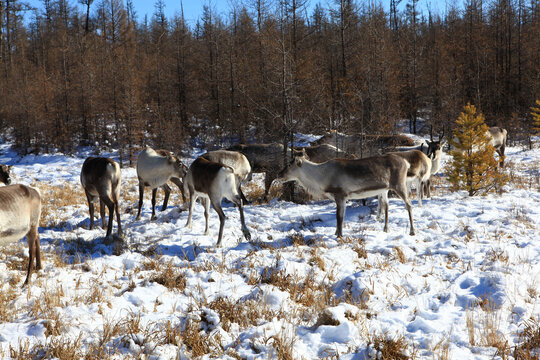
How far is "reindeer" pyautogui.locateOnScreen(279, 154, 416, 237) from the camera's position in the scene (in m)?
8.53

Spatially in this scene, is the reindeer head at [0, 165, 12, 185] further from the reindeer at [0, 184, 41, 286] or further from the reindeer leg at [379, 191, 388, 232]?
the reindeer leg at [379, 191, 388, 232]

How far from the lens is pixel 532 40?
1503 inches

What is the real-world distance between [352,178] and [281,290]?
390cm

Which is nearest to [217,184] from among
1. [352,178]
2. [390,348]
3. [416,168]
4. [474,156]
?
[352,178]

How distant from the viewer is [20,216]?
18.4 feet

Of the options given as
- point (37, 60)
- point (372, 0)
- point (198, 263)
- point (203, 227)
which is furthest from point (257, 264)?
point (37, 60)

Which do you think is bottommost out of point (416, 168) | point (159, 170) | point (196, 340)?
point (196, 340)

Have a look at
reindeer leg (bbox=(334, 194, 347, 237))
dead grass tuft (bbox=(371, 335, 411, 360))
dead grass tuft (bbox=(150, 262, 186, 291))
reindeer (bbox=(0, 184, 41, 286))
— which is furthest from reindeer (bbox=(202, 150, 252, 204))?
dead grass tuft (bbox=(371, 335, 411, 360))

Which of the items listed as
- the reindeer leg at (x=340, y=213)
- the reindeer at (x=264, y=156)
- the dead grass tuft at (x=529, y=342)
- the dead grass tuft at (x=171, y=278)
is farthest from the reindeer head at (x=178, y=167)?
the dead grass tuft at (x=529, y=342)

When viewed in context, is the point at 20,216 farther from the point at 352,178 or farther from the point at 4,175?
the point at 352,178

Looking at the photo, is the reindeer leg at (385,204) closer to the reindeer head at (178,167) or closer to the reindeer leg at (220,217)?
the reindeer leg at (220,217)

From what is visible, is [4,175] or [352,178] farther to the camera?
[352,178]

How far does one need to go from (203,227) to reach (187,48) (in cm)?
3401

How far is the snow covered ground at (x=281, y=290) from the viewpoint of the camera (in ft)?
13.2
